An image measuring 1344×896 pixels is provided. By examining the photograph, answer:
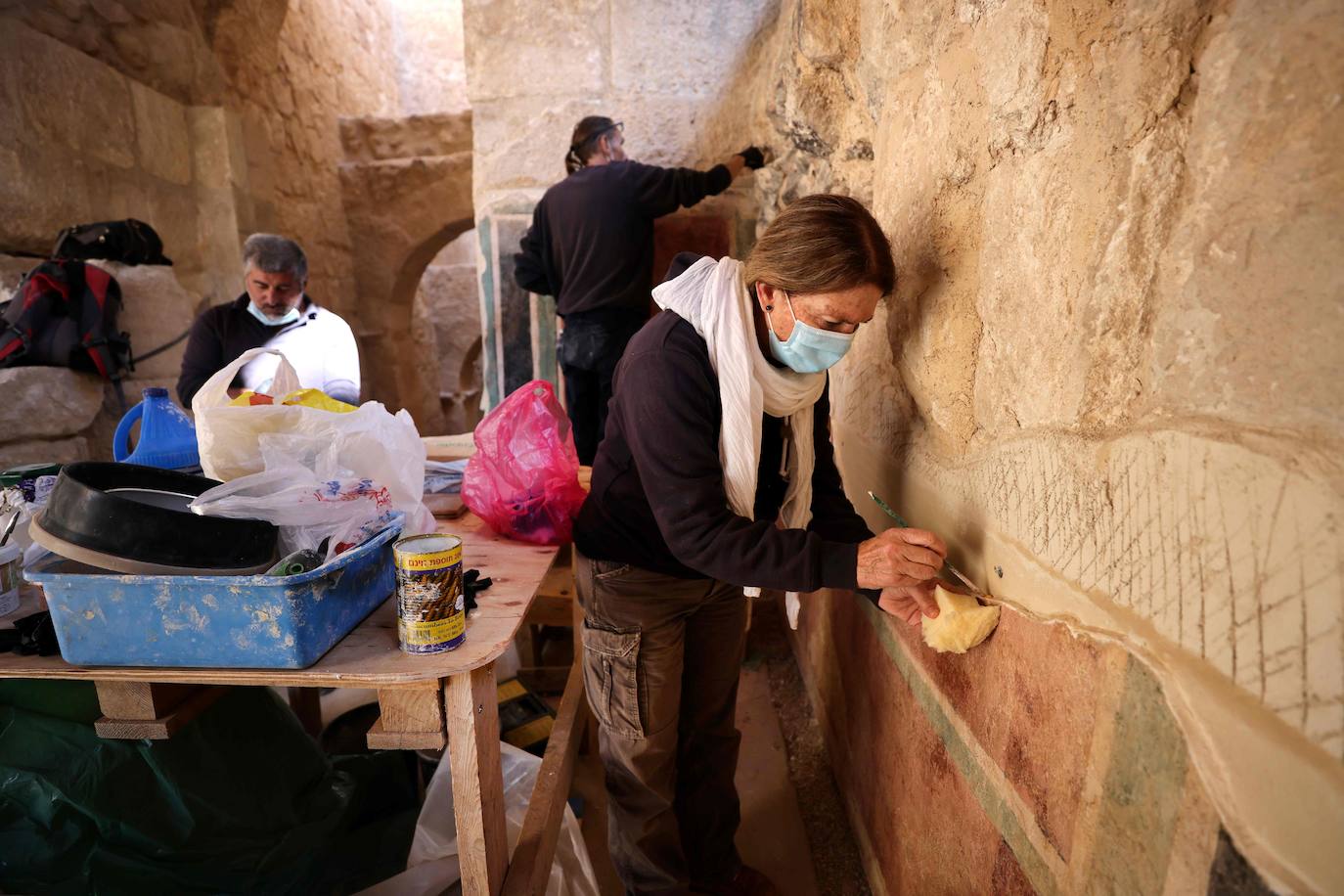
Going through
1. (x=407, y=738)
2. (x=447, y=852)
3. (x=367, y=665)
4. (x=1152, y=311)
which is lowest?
(x=447, y=852)

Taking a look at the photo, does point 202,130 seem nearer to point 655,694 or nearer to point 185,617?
point 185,617

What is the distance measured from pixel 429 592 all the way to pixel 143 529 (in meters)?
0.38

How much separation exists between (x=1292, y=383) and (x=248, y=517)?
1.27 meters

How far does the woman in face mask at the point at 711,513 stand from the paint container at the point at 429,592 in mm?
351

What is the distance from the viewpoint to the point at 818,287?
1.14 m

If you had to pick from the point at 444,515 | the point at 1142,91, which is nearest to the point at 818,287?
the point at 1142,91

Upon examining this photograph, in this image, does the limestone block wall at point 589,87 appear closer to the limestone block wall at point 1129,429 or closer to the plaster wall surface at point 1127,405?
the plaster wall surface at point 1127,405

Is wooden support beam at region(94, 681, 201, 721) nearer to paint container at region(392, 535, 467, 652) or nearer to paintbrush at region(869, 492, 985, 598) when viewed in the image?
paint container at region(392, 535, 467, 652)

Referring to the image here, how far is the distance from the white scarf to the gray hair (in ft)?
6.36

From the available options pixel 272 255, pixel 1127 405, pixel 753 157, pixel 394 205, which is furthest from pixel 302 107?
pixel 1127 405

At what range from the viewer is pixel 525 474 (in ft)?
5.18

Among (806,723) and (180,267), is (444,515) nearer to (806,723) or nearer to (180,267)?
(806,723)

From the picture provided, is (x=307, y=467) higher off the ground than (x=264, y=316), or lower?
lower

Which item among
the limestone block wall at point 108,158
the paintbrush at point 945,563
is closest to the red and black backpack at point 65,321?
the limestone block wall at point 108,158
